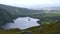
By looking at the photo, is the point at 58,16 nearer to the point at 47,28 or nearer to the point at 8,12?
the point at 47,28

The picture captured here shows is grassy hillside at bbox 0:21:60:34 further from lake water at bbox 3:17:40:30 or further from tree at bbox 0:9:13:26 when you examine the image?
tree at bbox 0:9:13:26

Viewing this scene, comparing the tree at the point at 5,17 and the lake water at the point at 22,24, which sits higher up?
the tree at the point at 5,17

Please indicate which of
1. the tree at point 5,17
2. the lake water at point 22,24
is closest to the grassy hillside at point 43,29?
the lake water at point 22,24

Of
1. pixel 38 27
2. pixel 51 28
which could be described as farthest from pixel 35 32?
pixel 51 28

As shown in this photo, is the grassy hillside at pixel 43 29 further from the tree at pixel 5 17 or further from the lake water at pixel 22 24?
the tree at pixel 5 17

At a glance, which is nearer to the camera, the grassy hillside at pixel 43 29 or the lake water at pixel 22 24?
the grassy hillside at pixel 43 29

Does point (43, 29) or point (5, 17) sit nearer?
point (43, 29)

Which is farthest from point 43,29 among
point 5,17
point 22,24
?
point 5,17

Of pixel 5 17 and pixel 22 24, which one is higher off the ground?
pixel 5 17

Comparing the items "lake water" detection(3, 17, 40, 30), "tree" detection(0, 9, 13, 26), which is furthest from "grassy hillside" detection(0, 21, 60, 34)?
"tree" detection(0, 9, 13, 26)

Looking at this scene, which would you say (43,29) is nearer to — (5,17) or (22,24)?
(22,24)

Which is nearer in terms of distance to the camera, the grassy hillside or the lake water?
the grassy hillside
